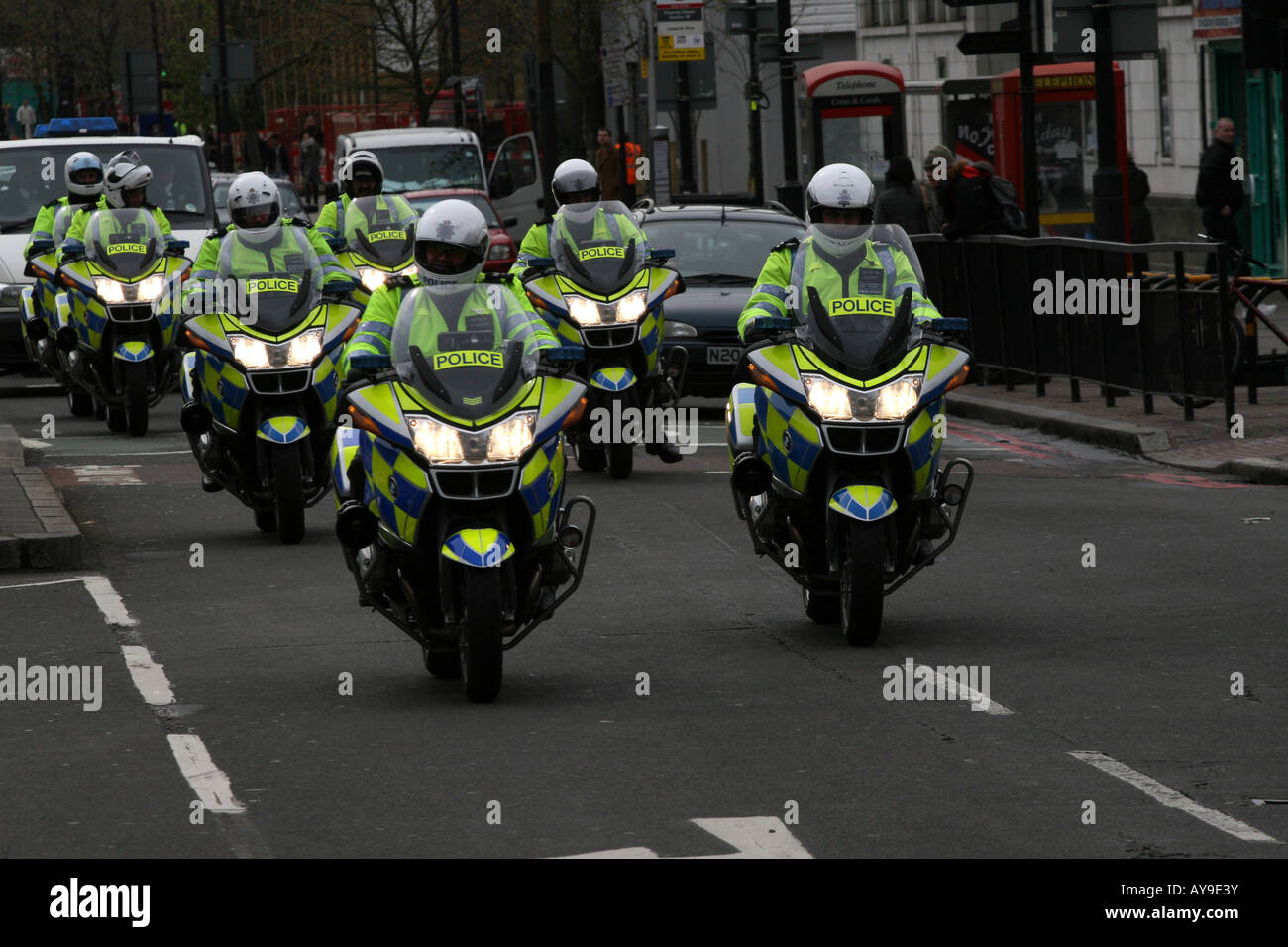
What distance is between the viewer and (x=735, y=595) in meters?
11.5

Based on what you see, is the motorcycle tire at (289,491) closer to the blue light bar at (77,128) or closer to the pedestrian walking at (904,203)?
the pedestrian walking at (904,203)

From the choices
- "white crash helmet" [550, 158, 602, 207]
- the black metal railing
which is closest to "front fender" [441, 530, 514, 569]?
"white crash helmet" [550, 158, 602, 207]

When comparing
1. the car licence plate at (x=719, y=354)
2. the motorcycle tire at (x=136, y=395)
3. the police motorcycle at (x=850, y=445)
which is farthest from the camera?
the car licence plate at (x=719, y=354)

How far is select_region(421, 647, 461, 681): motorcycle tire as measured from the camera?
31.1 feet

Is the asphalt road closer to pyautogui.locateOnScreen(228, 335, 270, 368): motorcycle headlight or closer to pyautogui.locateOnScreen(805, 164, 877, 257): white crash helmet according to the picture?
pyautogui.locateOnScreen(228, 335, 270, 368): motorcycle headlight

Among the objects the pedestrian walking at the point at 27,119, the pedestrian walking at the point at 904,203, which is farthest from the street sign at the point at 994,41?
the pedestrian walking at the point at 27,119

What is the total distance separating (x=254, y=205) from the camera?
1355 cm

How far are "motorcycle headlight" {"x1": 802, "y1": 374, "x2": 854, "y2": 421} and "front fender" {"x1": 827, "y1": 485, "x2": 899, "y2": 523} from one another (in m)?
0.29

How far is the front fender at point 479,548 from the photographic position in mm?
8602

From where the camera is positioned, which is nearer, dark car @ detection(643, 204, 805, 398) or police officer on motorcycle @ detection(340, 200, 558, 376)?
police officer on motorcycle @ detection(340, 200, 558, 376)

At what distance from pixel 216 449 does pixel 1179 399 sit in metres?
7.99

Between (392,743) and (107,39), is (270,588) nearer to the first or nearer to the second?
(392,743)

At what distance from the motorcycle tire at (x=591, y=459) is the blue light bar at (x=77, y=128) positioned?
1205 cm
